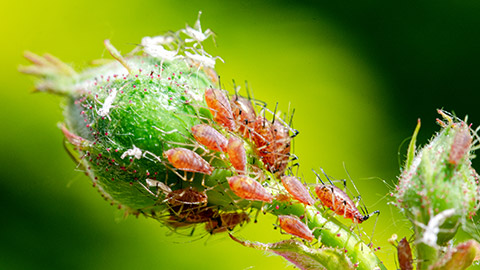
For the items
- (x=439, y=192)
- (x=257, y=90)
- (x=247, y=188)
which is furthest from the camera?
(x=257, y=90)

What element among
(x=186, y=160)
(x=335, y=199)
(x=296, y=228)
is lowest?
(x=296, y=228)

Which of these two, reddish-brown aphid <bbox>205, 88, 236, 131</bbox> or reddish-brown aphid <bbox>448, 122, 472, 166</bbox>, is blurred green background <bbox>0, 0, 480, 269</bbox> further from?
reddish-brown aphid <bbox>448, 122, 472, 166</bbox>

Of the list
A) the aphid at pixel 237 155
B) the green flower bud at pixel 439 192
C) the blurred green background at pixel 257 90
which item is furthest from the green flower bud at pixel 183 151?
the blurred green background at pixel 257 90

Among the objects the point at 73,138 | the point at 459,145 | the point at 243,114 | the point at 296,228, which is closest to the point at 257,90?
the point at 243,114

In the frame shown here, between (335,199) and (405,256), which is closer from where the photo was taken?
(405,256)

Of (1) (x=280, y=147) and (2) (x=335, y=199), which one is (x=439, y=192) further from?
(1) (x=280, y=147)

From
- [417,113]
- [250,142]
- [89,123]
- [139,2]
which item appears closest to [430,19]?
[417,113]

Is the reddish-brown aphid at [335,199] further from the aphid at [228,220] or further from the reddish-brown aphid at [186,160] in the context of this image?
the reddish-brown aphid at [186,160]
